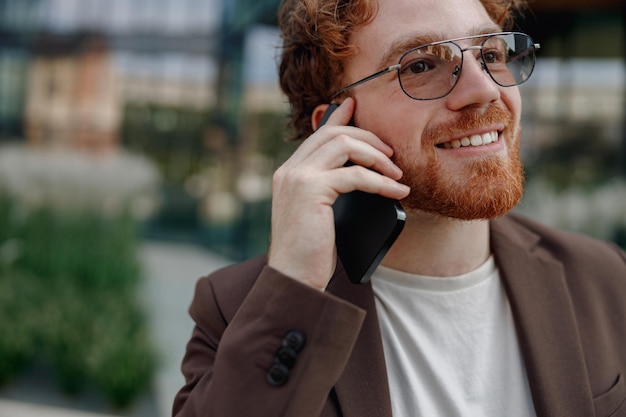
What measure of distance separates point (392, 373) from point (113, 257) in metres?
4.58

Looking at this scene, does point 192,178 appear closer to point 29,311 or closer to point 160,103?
point 160,103

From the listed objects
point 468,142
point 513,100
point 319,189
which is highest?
point 513,100

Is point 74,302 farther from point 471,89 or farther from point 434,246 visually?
point 471,89

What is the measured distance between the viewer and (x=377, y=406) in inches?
55.4

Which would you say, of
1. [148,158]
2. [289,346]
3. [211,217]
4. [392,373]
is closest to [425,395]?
[392,373]

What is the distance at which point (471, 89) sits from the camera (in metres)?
1.50

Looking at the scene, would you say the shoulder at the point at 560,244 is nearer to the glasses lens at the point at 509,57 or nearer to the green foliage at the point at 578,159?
the glasses lens at the point at 509,57

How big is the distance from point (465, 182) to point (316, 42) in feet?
2.12

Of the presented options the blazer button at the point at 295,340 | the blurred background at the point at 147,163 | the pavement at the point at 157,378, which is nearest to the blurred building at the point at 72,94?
the blurred background at the point at 147,163

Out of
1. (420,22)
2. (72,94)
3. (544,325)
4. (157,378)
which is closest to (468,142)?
(420,22)

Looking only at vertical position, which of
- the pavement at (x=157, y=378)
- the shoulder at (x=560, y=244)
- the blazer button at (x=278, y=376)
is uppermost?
the shoulder at (x=560, y=244)

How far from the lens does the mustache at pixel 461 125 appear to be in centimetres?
148

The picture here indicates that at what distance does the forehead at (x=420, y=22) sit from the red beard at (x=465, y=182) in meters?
0.22

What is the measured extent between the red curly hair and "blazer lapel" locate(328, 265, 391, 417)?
2.25 ft
